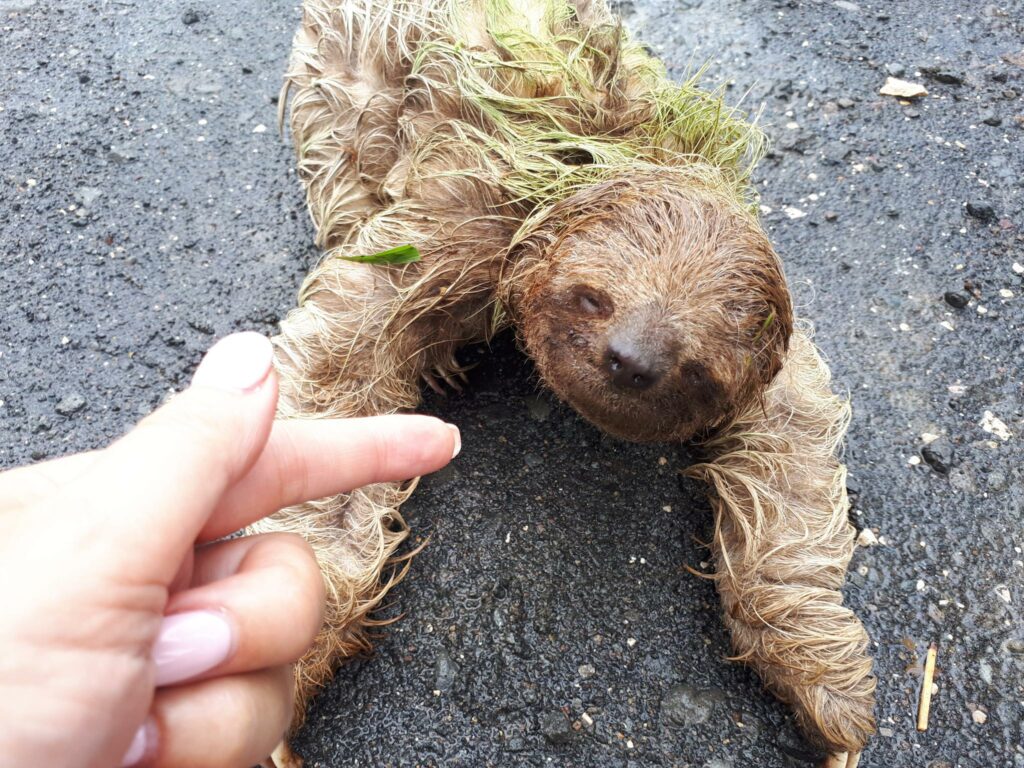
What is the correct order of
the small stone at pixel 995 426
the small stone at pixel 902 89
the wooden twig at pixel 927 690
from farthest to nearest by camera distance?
the small stone at pixel 902 89
the small stone at pixel 995 426
the wooden twig at pixel 927 690

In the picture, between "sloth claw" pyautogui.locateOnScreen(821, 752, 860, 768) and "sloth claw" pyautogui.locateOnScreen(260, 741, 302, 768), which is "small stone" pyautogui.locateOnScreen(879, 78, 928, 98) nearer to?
"sloth claw" pyautogui.locateOnScreen(821, 752, 860, 768)

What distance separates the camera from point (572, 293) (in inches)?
80.6

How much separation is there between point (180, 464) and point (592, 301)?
120cm

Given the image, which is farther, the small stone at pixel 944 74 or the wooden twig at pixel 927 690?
the small stone at pixel 944 74

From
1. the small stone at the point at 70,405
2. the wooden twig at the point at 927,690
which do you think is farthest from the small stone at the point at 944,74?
the small stone at the point at 70,405

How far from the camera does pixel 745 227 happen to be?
217 cm

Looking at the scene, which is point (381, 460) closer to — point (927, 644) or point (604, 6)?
point (927, 644)

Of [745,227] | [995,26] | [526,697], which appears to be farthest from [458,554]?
[995,26]

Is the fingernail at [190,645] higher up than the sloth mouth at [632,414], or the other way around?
the fingernail at [190,645]

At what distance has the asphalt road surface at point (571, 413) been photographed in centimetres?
215

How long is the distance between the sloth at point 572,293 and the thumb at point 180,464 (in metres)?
0.94

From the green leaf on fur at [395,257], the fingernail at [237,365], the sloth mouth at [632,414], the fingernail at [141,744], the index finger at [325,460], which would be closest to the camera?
the fingernail at [141,744]

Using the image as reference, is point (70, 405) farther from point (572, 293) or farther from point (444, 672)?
point (572, 293)

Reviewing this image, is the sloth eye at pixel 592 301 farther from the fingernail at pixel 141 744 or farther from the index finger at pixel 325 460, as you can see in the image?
the fingernail at pixel 141 744
